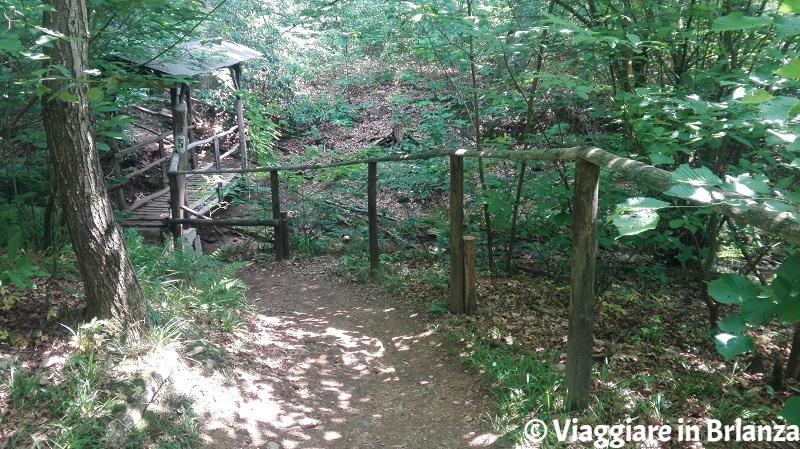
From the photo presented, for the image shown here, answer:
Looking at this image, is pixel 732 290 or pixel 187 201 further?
pixel 187 201

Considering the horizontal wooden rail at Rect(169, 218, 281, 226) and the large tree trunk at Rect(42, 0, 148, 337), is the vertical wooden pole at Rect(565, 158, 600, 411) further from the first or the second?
the horizontal wooden rail at Rect(169, 218, 281, 226)

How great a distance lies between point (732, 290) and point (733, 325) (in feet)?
0.42

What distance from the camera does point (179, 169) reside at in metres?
9.29

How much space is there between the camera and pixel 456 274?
515cm

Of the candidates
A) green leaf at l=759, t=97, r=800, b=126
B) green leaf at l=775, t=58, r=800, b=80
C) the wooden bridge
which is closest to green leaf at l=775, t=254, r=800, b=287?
green leaf at l=759, t=97, r=800, b=126

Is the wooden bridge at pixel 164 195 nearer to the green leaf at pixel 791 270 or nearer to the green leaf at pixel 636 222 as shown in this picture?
the green leaf at pixel 636 222

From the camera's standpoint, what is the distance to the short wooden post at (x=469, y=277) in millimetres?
5098

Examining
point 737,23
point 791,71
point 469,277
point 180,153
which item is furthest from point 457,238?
point 180,153

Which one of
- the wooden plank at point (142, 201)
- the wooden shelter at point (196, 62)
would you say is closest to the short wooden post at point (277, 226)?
the wooden shelter at point (196, 62)

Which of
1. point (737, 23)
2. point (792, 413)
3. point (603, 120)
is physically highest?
point (737, 23)

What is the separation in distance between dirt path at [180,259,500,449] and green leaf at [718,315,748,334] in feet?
6.18

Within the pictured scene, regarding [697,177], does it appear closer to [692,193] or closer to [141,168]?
[692,193]

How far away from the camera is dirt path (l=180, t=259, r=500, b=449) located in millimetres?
3400

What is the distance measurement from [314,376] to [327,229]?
5209 mm
